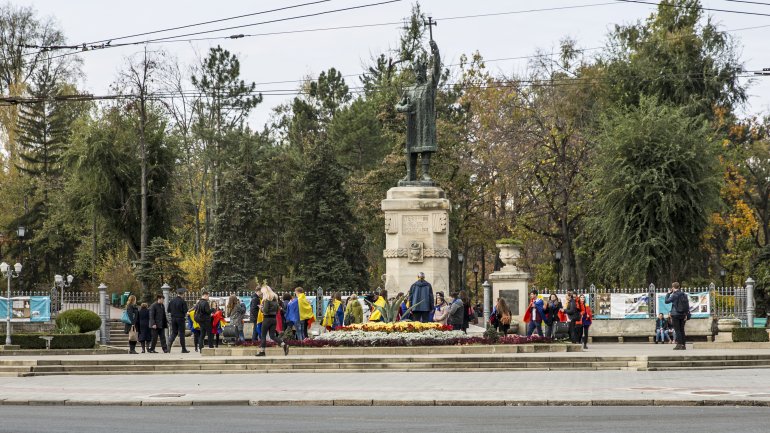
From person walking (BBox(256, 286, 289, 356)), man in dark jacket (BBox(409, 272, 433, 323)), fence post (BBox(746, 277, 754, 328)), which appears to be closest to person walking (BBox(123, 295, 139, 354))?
person walking (BBox(256, 286, 289, 356))

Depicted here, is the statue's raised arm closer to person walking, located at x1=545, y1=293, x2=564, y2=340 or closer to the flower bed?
person walking, located at x1=545, y1=293, x2=564, y2=340

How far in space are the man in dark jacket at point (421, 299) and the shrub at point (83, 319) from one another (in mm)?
12208

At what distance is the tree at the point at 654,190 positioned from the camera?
46375mm

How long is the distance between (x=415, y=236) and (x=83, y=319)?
10943 millimetres

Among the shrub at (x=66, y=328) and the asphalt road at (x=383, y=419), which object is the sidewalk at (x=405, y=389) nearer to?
the asphalt road at (x=383, y=419)

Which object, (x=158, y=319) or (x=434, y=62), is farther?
(x=434, y=62)

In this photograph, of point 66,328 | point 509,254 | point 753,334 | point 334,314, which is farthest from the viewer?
point 509,254

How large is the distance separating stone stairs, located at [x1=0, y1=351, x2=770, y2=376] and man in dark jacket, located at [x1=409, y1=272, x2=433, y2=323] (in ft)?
12.6

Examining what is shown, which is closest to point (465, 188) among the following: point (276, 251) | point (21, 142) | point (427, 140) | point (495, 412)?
point (276, 251)

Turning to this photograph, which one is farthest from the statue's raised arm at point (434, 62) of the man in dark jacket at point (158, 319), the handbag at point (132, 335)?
the handbag at point (132, 335)

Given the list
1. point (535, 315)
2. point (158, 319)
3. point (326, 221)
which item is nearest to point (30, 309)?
point (158, 319)

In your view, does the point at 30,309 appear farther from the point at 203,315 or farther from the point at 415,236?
the point at 415,236

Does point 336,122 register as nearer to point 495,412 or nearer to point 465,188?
point 465,188

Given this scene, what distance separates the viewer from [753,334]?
103ft
